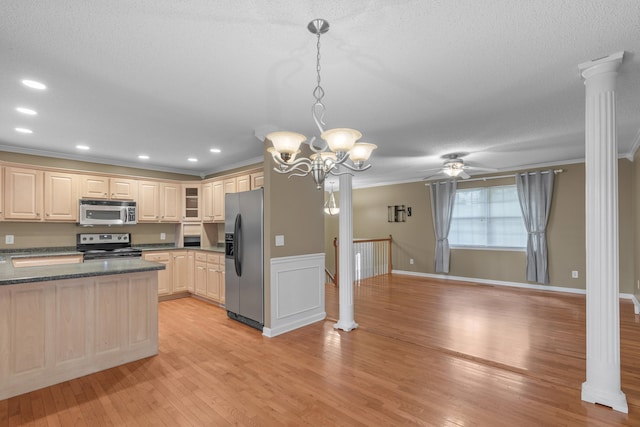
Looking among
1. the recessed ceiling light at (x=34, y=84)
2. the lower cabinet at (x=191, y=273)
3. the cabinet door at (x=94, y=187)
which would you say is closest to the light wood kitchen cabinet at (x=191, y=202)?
the lower cabinet at (x=191, y=273)

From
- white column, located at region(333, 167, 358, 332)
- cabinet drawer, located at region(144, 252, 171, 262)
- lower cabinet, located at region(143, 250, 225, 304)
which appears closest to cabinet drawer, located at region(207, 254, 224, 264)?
lower cabinet, located at region(143, 250, 225, 304)

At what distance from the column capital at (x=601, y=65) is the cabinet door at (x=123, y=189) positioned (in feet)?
20.6

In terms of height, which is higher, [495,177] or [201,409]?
[495,177]

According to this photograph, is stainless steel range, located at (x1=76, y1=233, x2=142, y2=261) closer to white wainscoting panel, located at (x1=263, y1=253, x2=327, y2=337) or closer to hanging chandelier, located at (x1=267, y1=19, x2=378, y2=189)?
white wainscoting panel, located at (x1=263, y1=253, x2=327, y2=337)

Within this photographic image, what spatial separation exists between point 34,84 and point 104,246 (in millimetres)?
3604

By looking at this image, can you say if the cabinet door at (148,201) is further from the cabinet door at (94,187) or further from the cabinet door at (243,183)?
the cabinet door at (243,183)

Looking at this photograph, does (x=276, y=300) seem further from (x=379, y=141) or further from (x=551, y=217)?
(x=551, y=217)

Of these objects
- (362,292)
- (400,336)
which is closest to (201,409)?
(400,336)

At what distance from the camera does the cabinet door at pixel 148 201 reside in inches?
224

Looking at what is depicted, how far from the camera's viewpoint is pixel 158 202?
588cm

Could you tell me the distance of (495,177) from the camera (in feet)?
22.2

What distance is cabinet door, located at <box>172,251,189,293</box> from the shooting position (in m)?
5.66

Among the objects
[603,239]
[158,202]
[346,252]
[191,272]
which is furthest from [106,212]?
[603,239]

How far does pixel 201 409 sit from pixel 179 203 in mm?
4588
